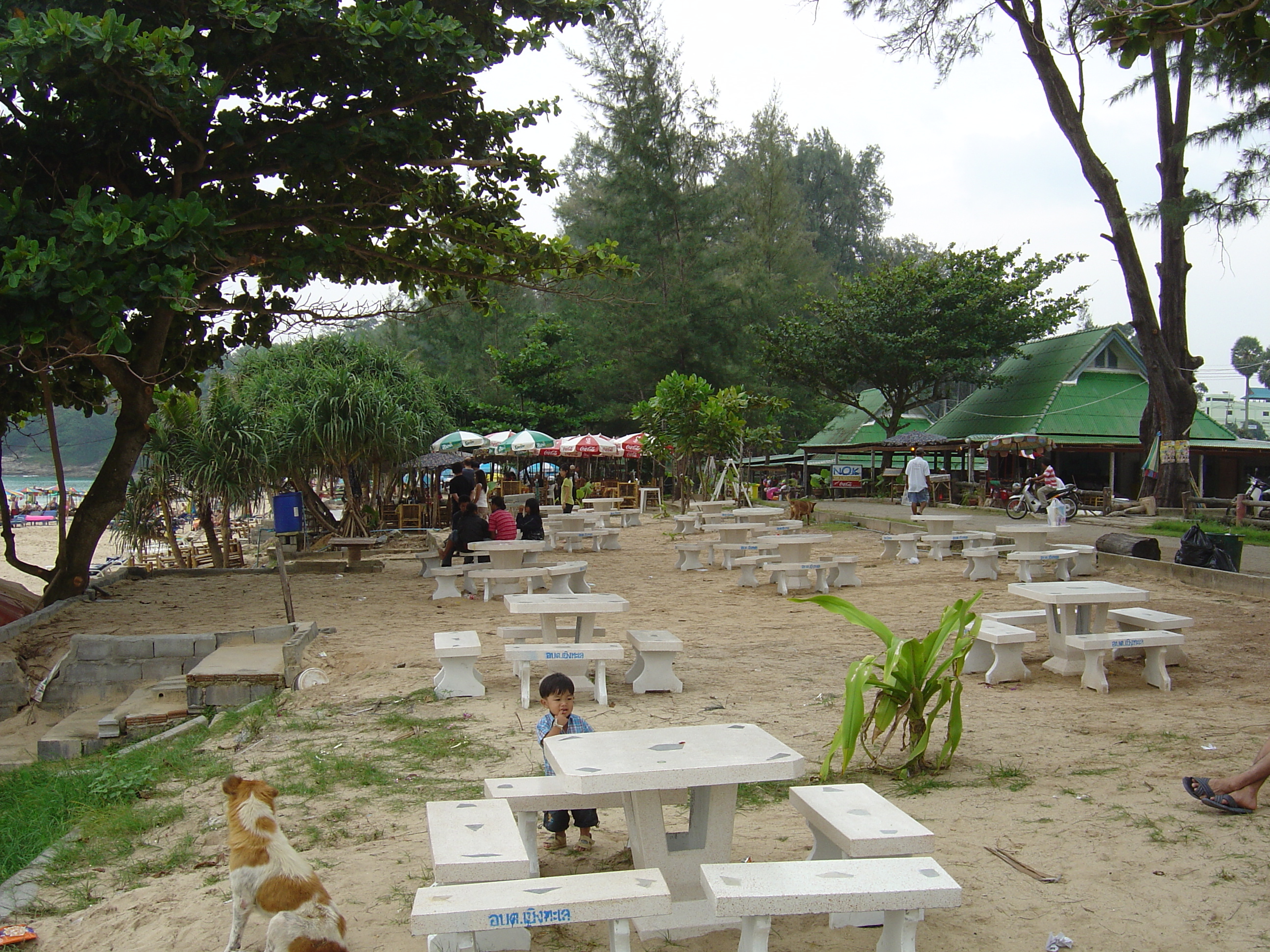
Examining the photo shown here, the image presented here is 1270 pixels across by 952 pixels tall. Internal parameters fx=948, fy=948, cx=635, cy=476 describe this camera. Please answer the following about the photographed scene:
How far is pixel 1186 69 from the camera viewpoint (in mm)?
19156

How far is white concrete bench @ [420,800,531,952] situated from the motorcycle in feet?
60.3

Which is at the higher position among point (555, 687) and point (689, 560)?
point (555, 687)

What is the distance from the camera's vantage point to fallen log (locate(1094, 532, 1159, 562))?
39.3ft

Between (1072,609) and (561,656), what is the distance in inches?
156

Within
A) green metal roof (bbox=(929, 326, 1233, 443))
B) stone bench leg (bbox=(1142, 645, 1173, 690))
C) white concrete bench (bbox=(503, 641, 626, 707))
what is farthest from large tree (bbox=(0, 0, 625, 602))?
green metal roof (bbox=(929, 326, 1233, 443))

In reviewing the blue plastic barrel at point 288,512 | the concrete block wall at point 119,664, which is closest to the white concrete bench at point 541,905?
the concrete block wall at point 119,664

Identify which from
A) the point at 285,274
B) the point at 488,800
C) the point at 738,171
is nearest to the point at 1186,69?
the point at 285,274

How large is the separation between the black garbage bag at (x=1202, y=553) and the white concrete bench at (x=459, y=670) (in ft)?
27.8

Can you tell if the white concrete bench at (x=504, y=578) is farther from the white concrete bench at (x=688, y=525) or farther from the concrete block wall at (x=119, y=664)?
the white concrete bench at (x=688, y=525)

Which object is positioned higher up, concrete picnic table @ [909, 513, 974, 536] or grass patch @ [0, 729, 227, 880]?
concrete picnic table @ [909, 513, 974, 536]

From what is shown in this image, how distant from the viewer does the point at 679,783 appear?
304 cm

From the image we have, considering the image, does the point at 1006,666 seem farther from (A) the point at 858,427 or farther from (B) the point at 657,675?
(A) the point at 858,427

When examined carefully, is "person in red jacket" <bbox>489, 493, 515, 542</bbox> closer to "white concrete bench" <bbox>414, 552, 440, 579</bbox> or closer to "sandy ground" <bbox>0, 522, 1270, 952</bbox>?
"white concrete bench" <bbox>414, 552, 440, 579</bbox>

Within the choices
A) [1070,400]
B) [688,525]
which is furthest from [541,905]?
[1070,400]
